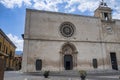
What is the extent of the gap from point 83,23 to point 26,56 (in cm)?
1112

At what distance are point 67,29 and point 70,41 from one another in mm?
2162

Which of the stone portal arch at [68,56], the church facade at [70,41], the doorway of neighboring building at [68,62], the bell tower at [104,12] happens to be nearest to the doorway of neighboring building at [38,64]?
the church facade at [70,41]

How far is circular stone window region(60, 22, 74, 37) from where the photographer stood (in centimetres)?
2234

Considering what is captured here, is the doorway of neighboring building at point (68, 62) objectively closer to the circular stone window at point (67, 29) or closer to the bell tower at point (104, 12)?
the circular stone window at point (67, 29)

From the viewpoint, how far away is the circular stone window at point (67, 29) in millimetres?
22344

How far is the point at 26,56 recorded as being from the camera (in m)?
19.1

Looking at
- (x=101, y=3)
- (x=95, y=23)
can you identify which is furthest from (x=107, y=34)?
(x=101, y=3)

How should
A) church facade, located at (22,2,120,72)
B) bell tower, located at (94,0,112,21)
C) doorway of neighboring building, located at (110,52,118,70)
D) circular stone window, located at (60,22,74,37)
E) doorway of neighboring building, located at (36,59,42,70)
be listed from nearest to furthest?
doorway of neighboring building, located at (36,59,42,70) → church facade, located at (22,2,120,72) → circular stone window, located at (60,22,74,37) → doorway of neighboring building, located at (110,52,118,70) → bell tower, located at (94,0,112,21)

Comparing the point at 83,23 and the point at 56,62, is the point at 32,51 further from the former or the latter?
the point at 83,23

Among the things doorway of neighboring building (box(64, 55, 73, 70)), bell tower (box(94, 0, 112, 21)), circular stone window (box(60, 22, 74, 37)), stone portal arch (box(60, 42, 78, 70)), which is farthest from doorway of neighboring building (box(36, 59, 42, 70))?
bell tower (box(94, 0, 112, 21))

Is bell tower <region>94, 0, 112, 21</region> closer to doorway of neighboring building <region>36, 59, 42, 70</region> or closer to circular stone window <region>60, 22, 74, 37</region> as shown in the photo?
circular stone window <region>60, 22, 74, 37</region>

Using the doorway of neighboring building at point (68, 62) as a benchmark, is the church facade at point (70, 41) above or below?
above

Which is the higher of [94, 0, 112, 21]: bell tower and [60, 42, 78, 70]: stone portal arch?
[94, 0, 112, 21]: bell tower

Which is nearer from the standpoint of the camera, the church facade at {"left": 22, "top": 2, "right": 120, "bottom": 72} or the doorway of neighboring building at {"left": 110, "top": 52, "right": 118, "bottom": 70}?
the church facade at {"left": 22, "top": 2, "right": 120, "bottom": 72}
